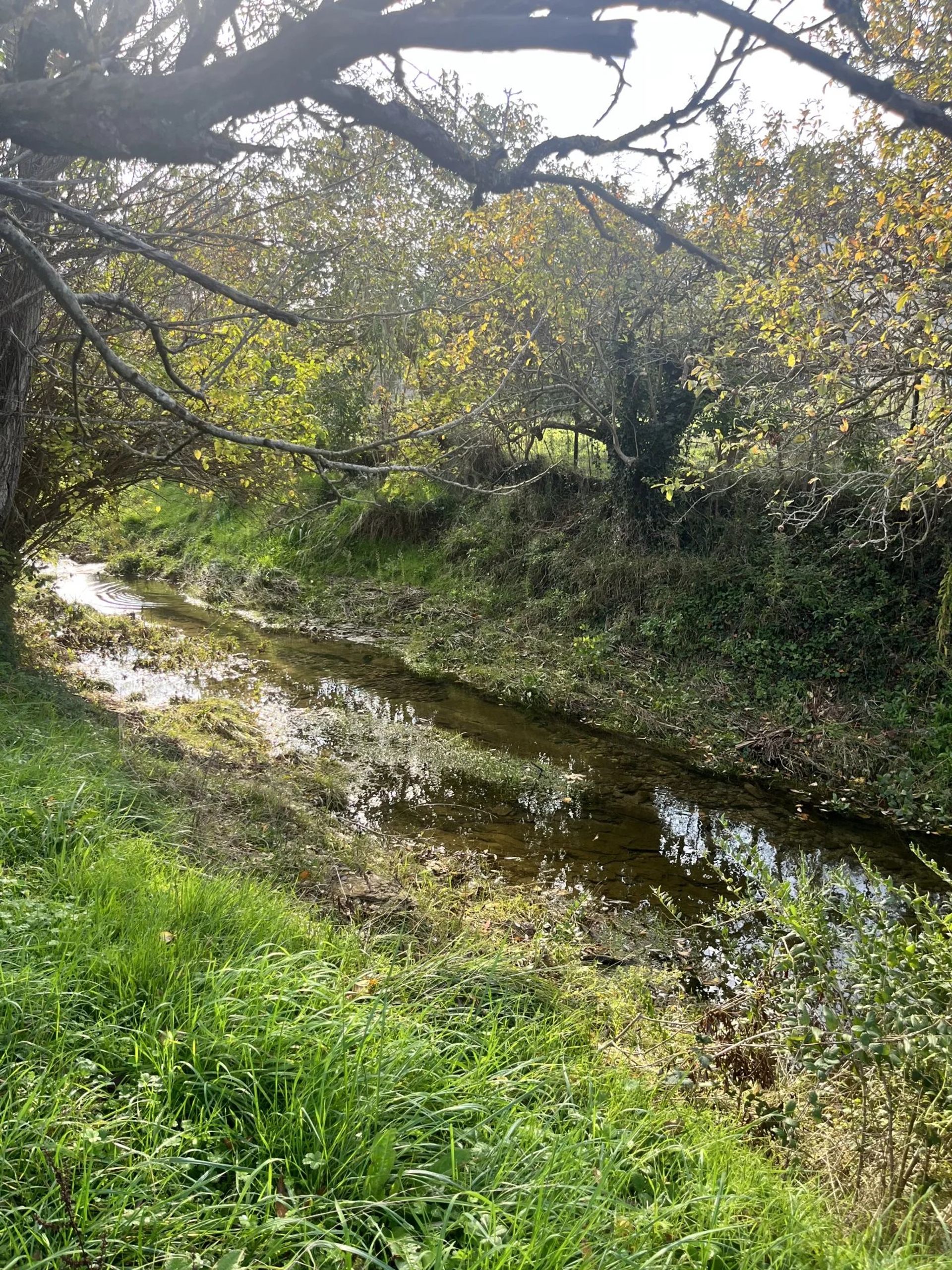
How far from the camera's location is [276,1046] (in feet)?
7.45

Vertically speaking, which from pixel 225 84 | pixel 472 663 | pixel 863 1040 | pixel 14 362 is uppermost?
pixel 225 84

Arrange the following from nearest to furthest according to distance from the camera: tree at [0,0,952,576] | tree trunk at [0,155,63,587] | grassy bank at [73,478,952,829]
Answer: tree at [0,0,952,576] → tree trunk at [0,155,63,587] → grassy bank at [73,478,952,829]

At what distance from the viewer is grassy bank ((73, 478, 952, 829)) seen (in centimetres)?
790

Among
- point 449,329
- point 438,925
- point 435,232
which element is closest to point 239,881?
point 438,925

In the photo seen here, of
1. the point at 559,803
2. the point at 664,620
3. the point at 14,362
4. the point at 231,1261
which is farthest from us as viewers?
the point at 664,620

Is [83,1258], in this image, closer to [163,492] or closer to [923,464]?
[923,464]

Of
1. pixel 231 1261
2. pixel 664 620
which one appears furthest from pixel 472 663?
pixel 231 1261

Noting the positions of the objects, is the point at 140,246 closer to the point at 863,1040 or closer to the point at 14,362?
the point at 14,362

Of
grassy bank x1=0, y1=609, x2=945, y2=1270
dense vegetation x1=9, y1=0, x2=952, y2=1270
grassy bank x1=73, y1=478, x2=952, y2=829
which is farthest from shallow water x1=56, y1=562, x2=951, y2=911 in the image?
grassy bank x1=0, y1=609, x2=945, y2=1270

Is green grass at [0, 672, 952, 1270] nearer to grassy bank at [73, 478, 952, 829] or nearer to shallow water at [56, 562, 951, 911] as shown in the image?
shallow water at [56, 562, 951, 911]

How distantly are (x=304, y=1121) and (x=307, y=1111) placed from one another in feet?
0.09

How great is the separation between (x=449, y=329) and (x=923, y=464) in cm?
668

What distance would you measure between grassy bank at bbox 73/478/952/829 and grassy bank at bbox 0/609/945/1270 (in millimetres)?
5434

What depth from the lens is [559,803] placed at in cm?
694
